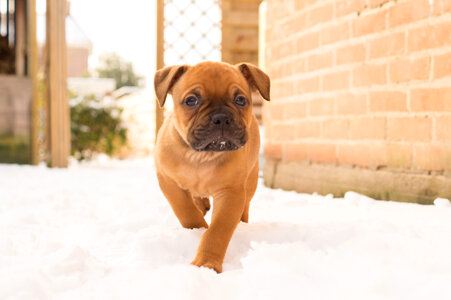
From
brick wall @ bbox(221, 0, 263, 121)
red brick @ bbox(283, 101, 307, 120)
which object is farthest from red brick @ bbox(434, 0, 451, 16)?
brick wall @ bbox(221, 0, 263, 121)

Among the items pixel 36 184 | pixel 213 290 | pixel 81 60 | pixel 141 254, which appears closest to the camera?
pixel 213 290

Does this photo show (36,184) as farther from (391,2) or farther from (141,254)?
(391,2)

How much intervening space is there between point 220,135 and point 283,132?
2.06m

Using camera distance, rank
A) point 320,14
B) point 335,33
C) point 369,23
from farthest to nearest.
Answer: point 320,14 → point 335,33 → point 369,23

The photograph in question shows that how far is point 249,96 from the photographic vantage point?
1887 mm

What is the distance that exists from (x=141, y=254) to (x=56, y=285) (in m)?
0.39

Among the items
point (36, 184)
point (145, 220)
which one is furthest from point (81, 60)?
point (145, 220)

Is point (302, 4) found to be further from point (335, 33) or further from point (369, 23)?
point (369, 23)

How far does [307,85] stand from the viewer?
3396 mm

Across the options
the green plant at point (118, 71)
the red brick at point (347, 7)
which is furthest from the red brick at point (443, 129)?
the green plant at point (118, 71)

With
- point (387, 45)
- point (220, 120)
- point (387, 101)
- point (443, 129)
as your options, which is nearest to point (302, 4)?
point (387, 45)

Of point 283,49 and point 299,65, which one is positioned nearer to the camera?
point 299,65

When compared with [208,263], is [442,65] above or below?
above

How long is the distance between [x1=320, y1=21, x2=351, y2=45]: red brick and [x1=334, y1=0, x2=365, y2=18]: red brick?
7 centimetres
